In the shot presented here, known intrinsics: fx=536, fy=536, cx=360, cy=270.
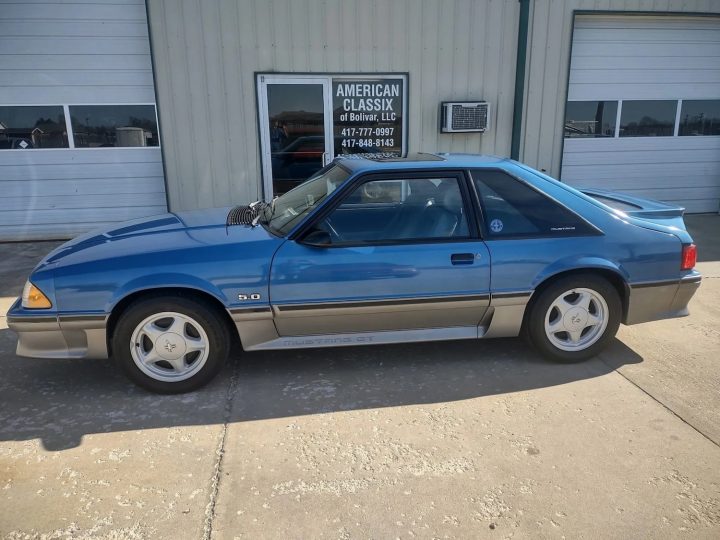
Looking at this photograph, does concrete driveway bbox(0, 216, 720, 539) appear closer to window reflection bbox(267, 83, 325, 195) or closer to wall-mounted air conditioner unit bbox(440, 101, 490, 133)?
window reflection bbox(267, 83, 325, 195)

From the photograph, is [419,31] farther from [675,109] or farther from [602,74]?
[675,109]

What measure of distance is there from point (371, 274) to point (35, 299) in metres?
2.09

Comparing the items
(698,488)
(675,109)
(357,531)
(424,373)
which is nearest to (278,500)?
(357,531)

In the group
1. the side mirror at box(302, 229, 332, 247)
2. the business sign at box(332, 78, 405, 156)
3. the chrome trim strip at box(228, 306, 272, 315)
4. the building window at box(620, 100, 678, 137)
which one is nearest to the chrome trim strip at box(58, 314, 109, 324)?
the chrome trim strip at box(228, 306, 272, 315)

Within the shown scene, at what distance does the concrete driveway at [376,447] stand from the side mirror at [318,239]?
961mm

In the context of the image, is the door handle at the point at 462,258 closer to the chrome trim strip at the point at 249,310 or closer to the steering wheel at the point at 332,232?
the steering wheel at the point at 332,232

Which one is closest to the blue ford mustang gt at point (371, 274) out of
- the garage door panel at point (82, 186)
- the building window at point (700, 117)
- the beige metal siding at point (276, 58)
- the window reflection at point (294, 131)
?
the beige metal siding at point (276, 58)

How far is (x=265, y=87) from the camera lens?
7.62 meters

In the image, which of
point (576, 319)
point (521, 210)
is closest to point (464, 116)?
point (521, 210)

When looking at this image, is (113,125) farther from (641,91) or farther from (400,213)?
(641,91)

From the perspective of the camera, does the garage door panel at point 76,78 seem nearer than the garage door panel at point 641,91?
Yes

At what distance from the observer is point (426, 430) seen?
3.10 metres

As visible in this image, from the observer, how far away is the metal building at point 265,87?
742cm

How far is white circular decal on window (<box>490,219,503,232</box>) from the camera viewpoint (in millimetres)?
3678
